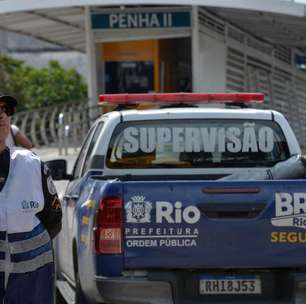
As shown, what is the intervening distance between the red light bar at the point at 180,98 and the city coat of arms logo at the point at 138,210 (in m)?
1.87

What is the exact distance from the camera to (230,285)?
5.33m

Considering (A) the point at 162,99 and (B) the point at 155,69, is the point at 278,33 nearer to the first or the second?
(B) the point at 155,69

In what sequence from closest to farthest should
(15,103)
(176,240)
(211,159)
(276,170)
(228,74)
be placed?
(15,103), (176,240), (276,170), (211,159), (228,74)

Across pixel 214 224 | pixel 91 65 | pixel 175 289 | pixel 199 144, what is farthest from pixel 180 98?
pixel 91 65

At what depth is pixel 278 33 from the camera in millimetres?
22234

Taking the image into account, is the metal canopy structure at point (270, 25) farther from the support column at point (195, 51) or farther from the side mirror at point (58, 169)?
the side mirror at point (58, 169)

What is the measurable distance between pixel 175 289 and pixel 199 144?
155 centimetres

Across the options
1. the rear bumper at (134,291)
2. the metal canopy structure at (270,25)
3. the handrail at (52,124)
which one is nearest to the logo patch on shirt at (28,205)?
the rear bumper at (134,291)

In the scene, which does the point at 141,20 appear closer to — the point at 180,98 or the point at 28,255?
the point at 180,98

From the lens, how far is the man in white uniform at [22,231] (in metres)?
4.03

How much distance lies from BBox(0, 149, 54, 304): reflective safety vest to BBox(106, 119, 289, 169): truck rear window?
231cm

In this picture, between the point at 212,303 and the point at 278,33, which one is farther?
the point at 278,33

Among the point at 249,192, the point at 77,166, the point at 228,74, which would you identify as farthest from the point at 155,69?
the point at 249,192

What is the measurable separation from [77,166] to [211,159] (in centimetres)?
130
